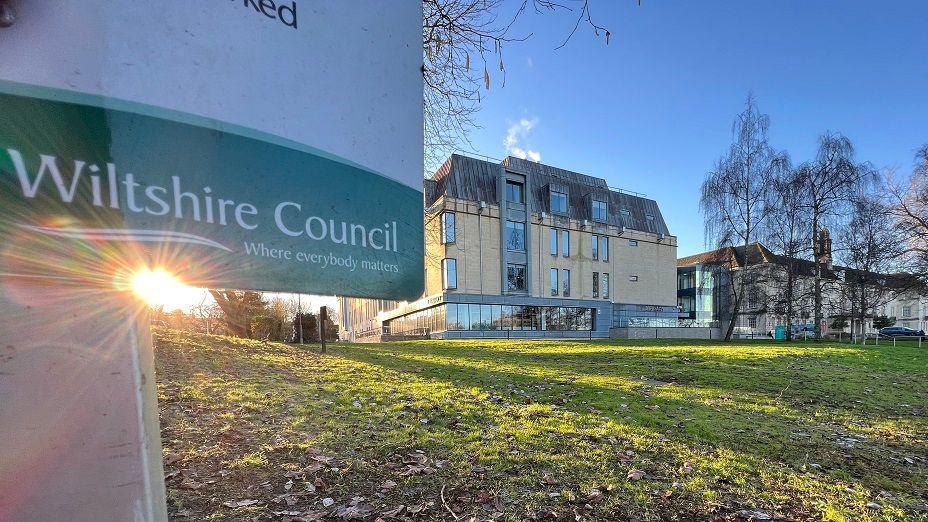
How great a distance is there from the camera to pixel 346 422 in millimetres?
5012

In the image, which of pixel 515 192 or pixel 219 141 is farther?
pixel 515 192

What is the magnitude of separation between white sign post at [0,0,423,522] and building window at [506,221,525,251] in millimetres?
31910

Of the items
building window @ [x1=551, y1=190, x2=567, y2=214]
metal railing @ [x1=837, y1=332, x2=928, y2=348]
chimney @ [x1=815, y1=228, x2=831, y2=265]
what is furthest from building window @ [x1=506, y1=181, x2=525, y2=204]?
metal railing @ [x1=837, y1=332, x2=928, y2=348]

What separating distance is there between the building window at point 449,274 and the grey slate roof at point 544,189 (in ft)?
15.6

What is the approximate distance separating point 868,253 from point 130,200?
110ft

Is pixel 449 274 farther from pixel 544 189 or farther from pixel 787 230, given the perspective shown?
pixel 787 230

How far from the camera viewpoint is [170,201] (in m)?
1.19

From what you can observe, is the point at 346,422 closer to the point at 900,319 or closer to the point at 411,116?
the point at 411,116

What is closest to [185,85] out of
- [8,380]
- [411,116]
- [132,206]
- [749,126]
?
[132,206]

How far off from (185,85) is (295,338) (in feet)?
55.2

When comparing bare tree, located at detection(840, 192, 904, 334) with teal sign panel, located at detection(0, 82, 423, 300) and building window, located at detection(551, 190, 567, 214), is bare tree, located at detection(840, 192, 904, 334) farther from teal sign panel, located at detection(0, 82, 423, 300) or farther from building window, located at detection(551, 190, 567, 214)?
teal sign panel, located at detection(0, 82, 423, 300)

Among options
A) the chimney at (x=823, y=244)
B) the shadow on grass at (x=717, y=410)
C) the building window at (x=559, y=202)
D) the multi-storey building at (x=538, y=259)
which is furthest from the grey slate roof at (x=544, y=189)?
the shadow on grass at (x=717, y=410)

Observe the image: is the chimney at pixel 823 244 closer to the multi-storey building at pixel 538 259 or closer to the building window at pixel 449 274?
the multi-storey building at pixel 538 259

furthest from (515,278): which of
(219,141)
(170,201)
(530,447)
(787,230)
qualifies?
(170,201)
